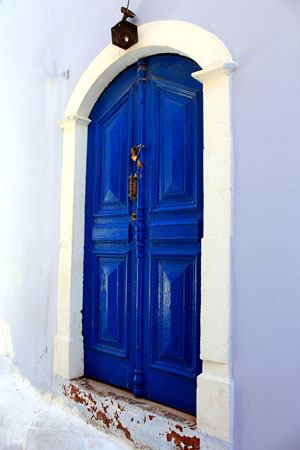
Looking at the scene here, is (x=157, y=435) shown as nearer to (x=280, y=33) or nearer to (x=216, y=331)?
(x=216, y=331)

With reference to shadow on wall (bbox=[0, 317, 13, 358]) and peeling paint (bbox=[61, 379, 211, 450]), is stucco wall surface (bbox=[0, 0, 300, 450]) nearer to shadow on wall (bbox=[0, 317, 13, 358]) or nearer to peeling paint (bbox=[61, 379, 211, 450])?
peeling paint (bbox=[61, 379, 211, 450])

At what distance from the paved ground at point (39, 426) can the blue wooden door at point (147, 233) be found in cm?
36

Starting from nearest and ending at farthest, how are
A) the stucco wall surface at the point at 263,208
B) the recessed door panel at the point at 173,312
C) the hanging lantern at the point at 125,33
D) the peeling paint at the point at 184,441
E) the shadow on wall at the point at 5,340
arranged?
the stucco wall surface at the point at 263,208 < the peeling paint at the point at 184,441 < the recessed door panel at the point at 173,312 < the hanging lantern at the point at 125,33 < the shadow on wall at the point at 5,340

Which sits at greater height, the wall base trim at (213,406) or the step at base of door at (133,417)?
the wall base trim at (213,406)

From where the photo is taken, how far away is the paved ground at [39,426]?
2.55m

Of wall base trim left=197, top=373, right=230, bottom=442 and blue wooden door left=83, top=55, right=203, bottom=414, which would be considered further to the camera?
blue wooden door left=83, top=55, right=203, bottom=414

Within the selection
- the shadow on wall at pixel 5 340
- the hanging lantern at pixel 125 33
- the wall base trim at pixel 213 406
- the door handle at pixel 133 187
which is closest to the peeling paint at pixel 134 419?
the wall base trim at pixel 213 406

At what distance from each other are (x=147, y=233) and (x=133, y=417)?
1181 millimetres

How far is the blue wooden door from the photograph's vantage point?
2.48 metres

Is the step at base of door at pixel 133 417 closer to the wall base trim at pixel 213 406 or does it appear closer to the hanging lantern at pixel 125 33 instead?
the wall base trim at pixel 213 406

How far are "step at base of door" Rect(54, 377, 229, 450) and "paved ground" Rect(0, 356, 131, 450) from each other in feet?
0.25

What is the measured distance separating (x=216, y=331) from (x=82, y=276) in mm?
1421

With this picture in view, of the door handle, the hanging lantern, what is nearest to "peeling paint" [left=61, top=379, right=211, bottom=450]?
the door handle

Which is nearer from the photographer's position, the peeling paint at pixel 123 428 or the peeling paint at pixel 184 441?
the peeling paint at pixel 184 441
